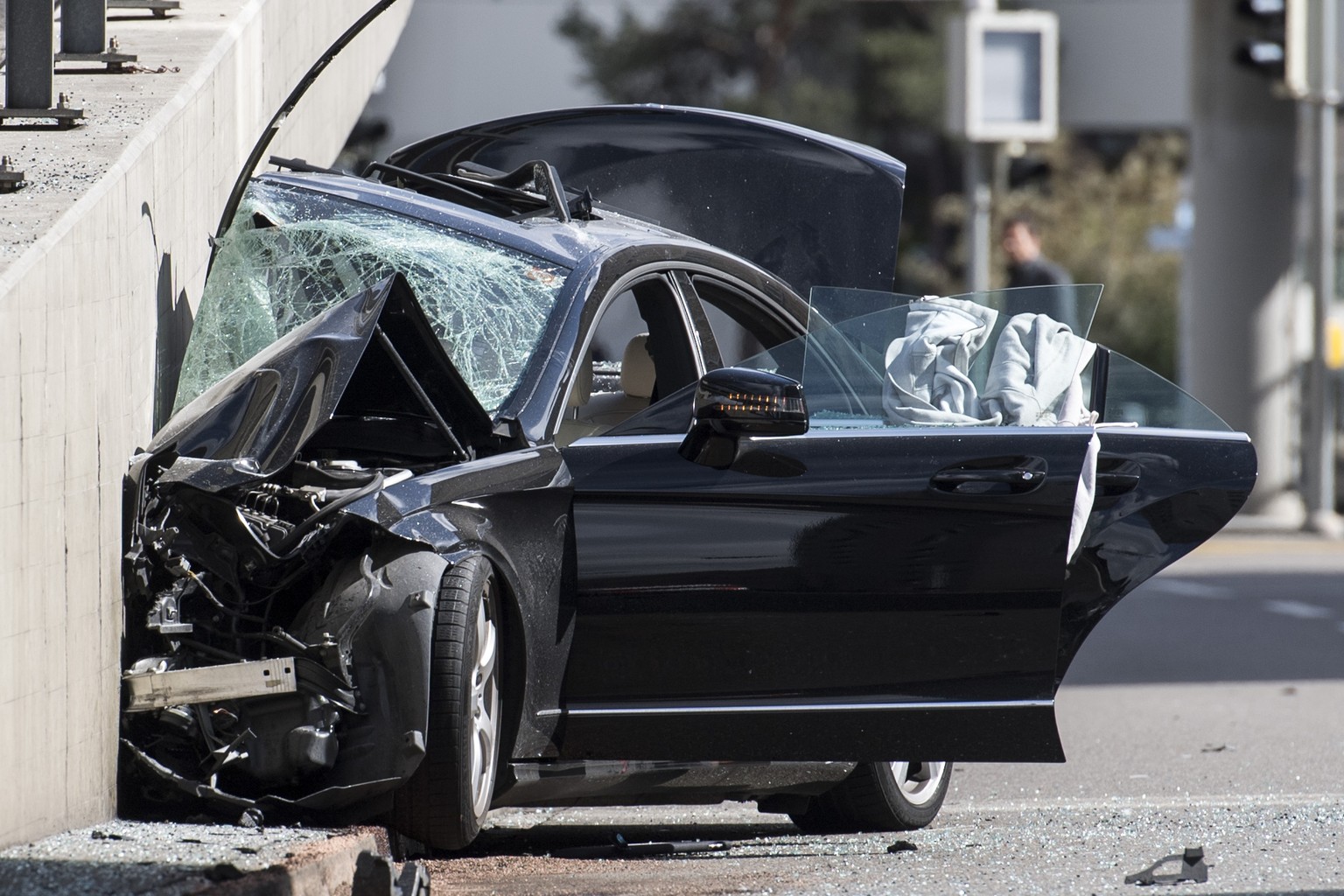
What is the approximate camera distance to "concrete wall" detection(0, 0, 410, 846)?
170 inches

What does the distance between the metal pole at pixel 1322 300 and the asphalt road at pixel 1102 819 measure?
26.5 feet

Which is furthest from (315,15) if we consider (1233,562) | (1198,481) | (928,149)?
(928,149)

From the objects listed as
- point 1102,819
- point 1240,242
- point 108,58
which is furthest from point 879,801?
point 1240,242

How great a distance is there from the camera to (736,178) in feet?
23.6

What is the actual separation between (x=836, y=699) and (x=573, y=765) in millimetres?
652

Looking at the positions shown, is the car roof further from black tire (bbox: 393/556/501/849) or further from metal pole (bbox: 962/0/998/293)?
metal pole (bbox: 962/0/998/293)

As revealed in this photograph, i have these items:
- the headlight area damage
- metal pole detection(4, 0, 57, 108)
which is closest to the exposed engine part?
the headlight area damage

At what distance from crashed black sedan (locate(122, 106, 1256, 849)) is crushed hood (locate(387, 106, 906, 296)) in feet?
3.55

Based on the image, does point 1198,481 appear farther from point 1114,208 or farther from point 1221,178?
point 1114,208

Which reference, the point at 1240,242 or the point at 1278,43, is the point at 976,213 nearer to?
the point at 1278,43

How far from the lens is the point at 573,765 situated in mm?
5160

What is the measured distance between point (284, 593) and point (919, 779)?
2264 mm

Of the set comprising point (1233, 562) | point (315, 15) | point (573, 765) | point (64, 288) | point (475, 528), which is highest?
point (315, 15)

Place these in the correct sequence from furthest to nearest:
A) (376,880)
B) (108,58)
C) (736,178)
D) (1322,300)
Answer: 1. (1322,300)
2. (736,178)
3. (108,58)
4. (376,880)
